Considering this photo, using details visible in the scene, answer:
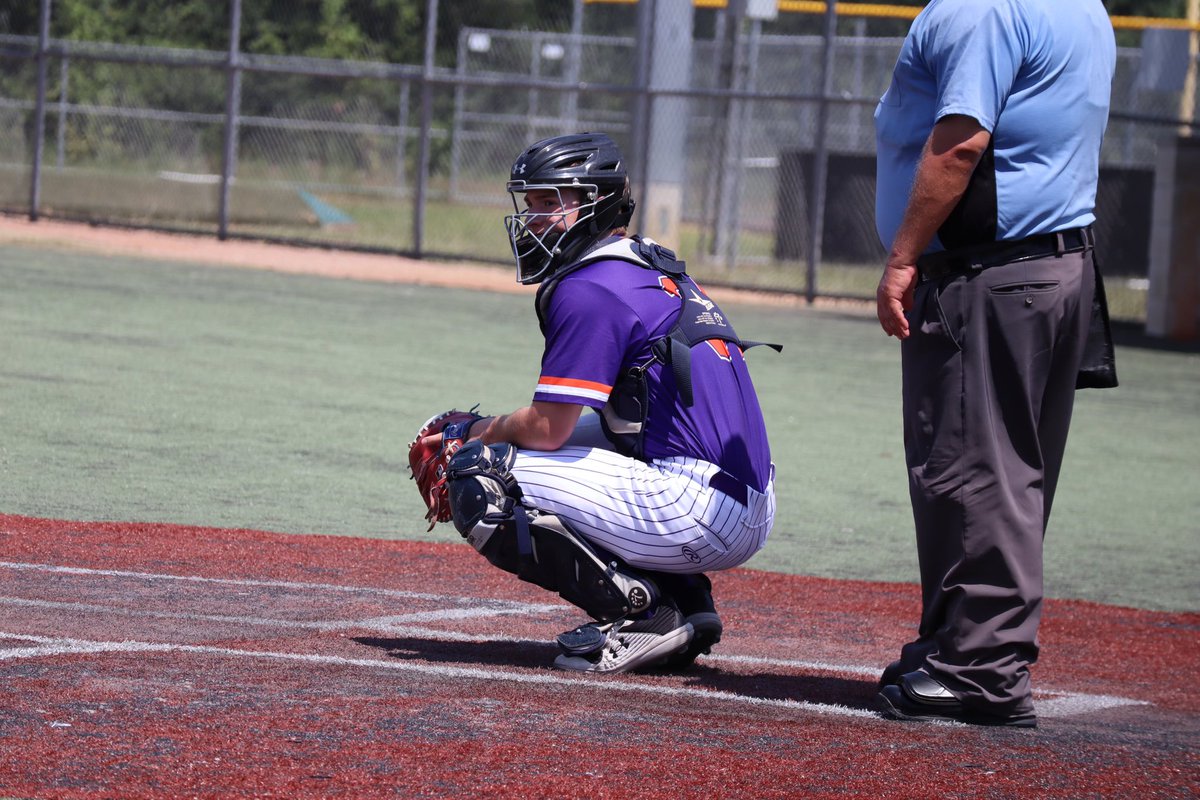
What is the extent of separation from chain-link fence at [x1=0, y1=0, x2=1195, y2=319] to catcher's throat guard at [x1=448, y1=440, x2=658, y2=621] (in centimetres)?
1373

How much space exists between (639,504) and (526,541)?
33 cm

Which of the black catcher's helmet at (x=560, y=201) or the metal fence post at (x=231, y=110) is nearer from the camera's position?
the black catcher's helmet at (x=560, y=201)

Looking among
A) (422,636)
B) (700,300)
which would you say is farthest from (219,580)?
(700,300)

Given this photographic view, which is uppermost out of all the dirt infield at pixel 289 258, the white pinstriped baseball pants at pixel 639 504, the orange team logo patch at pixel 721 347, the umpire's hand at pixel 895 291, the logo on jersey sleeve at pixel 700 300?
the umpire's hand at pixel 895 291

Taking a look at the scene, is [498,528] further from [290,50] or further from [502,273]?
[290,50]

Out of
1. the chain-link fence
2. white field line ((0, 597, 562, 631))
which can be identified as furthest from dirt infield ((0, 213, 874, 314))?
white field line ((0, 597, 562, 631))

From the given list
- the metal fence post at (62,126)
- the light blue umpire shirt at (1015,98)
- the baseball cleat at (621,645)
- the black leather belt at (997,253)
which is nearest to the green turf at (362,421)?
the baseball cleat at (621,645)

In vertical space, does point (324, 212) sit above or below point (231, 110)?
below

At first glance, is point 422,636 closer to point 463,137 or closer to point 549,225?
point 549,225

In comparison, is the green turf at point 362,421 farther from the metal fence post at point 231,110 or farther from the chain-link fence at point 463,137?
the chain-link fence at point 463,137

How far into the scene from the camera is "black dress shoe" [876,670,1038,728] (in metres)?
4.61

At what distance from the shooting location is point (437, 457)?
5152mm

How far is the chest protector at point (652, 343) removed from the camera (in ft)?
16.1

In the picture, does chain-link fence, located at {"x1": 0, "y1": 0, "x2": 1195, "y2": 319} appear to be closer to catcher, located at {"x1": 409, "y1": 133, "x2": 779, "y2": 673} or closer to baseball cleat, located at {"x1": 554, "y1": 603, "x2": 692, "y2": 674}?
catcher, located at {"x1": 409, "y1": 133, "x2": 779, "y2": 673}
